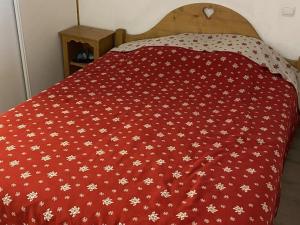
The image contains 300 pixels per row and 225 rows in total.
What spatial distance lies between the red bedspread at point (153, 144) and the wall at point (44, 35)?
63 centimetres

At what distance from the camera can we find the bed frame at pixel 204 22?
2742mm

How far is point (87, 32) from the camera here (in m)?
3.14

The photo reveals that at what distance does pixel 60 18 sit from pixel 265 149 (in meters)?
2.14

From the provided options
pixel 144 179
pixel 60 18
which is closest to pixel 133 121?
pixel 144 179

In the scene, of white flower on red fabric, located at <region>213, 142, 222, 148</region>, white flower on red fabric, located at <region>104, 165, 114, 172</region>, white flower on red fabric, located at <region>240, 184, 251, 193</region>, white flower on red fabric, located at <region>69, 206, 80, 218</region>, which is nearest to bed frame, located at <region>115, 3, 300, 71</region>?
white flower on red fabric, located at <region>213, 142, 222, 148</region>

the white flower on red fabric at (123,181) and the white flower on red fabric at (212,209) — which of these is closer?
the white flower on red fabric at (212,209)

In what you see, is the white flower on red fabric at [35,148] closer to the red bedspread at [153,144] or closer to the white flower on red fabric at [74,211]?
the red bedspread at [153,144]

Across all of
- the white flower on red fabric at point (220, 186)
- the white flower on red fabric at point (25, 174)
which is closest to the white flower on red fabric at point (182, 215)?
the white flower on red fabric at point (220, 186)

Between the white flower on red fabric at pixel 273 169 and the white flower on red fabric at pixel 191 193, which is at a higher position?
the white flower on red fabric at pixel 191 193

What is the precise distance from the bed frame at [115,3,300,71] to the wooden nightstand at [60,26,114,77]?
431 millimetres

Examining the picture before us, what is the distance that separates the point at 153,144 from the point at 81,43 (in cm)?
189

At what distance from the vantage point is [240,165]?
1616 mm

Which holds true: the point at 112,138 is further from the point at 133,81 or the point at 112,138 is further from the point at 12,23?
the point at 12,23

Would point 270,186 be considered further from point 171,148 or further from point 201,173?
point 171,148
